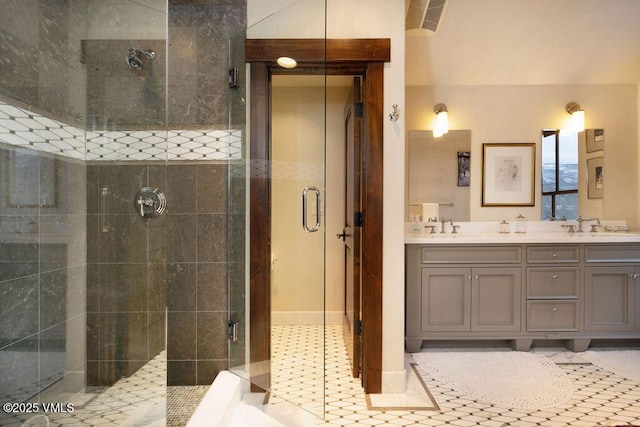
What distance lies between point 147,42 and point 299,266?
1.18m

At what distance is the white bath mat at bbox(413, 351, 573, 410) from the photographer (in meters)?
2.15

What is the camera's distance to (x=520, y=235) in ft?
10.4

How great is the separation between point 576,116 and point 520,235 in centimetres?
122

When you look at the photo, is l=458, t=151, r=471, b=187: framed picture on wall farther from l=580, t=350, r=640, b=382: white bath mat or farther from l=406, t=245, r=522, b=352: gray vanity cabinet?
l=580, t=350, r=640, b=382: white bath mat

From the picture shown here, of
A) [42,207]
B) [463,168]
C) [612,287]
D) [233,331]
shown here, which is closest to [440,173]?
[463,168]

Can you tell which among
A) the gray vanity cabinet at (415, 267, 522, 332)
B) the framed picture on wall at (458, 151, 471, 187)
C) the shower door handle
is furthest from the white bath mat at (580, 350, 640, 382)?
the shower door handle

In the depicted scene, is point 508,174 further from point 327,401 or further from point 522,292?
→ point 327,401

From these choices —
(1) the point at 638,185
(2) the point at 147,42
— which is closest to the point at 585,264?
(1) the point at 638,185

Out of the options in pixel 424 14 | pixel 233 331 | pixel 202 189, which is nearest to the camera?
pixel 233 331

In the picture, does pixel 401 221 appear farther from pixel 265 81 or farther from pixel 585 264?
pixel 585 264

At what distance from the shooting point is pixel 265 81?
1.97 metres

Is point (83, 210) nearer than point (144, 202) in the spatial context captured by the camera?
Yes

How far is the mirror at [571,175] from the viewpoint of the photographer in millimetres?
3365

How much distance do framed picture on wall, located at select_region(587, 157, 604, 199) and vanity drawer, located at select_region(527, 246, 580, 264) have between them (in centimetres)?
85
